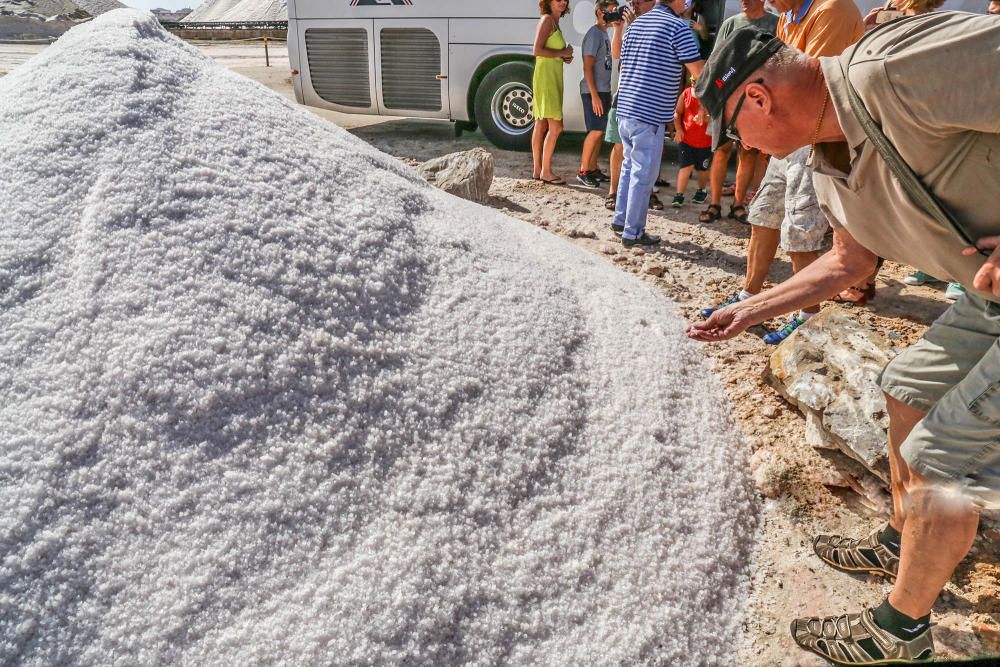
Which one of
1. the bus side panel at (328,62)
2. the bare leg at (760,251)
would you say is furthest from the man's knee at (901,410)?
the bus side panel at (328,62)

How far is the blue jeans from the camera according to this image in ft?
12.6

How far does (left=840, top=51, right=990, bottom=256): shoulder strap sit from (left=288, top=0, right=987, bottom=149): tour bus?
492cm

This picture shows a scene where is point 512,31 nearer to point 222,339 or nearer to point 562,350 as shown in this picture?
point 562,350

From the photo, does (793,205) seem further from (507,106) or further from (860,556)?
(507,106)

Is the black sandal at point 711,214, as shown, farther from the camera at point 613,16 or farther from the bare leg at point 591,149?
the camera at point 613,16

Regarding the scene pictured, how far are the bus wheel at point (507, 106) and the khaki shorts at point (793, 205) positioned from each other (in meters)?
3.76

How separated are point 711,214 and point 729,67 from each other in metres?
3.17

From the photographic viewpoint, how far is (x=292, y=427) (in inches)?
56.6

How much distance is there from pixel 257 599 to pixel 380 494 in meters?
0.33

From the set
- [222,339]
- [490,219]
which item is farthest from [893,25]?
[490,219]

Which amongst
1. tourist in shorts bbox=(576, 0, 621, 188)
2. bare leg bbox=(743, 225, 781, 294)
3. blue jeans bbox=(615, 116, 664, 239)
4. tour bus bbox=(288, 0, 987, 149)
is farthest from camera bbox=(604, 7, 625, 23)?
bare leg bbox=(743, 225, 781, 294)

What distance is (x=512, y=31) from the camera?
603 centimetres

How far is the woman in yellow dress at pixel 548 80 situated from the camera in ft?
16.4

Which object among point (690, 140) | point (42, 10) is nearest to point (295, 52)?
point (690, 140)
